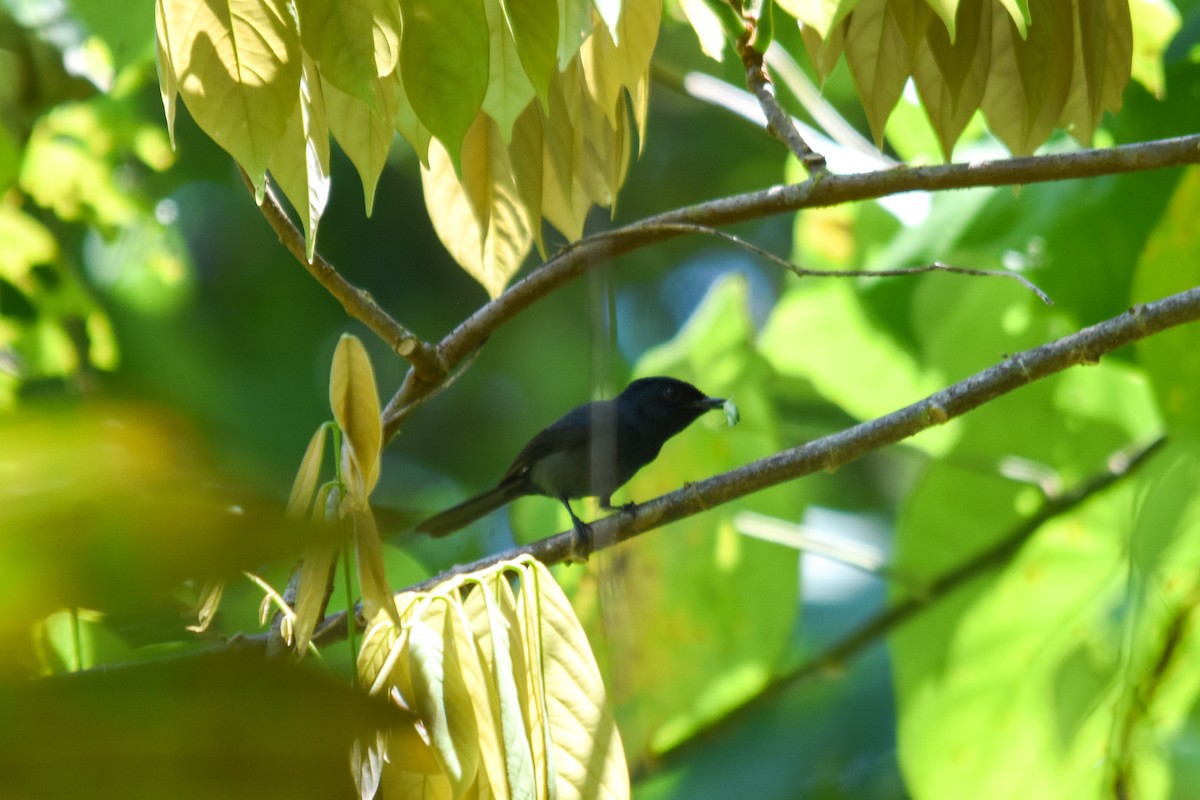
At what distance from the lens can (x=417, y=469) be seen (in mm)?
2646

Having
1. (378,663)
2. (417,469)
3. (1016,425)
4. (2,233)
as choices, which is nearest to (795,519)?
(1016,425)

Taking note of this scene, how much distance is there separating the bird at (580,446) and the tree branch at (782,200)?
91 centimetres

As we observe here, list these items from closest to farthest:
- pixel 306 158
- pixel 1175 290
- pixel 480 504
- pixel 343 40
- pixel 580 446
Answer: pixel 343 40, pixel 306 158, pixel 1175 290, pixel 580 446, pixel 480 504

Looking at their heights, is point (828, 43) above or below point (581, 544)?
above

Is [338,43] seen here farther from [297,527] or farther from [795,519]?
[795,519]

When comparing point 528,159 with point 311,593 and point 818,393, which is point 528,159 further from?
point 818,393

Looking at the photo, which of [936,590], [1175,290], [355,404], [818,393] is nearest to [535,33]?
[355,404]

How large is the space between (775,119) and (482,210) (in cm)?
48

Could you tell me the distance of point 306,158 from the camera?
48.1 inches

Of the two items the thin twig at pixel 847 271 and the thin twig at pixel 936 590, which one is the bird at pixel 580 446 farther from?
the thin twig at pixel 847 271

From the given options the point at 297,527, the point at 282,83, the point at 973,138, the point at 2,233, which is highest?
the point at 2,233

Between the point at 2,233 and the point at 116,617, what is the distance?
3004mm

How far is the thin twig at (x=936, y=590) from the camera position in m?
2.79

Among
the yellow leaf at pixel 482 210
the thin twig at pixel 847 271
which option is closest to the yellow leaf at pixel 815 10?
the thin twig at pixel 847 271
